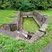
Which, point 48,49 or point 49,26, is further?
point 49,26

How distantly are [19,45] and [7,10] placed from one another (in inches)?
354

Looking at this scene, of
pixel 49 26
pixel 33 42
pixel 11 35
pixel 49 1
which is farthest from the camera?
pixel 49 1

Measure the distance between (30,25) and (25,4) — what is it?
11.8ft

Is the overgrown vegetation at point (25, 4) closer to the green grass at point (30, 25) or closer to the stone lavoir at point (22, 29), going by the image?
the stone lavoir at point (22, 29)

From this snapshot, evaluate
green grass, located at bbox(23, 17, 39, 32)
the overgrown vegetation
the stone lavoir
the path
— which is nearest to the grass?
the path

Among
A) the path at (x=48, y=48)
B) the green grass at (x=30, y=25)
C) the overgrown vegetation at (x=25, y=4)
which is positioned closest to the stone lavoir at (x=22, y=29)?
the green grass at (x=30, y=25)

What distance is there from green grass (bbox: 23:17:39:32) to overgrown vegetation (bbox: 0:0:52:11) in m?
1.46

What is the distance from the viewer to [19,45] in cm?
780

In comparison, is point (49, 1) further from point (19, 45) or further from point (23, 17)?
point (19, 45)

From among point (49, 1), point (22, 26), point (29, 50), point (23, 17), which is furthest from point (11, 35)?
point (49, 1)

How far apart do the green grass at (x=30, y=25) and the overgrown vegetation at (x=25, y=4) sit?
1456 millimetres

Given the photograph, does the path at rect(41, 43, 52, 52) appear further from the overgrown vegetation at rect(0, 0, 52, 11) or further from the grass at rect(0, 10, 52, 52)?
the overgrown vegetation at rect(0, 0, 52, 11)

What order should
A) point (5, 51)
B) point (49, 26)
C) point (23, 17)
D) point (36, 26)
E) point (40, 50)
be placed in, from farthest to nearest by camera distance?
point (23, 17) → point (36, 26) → point (49, 26) → point (40, 50) → point (5, 51)

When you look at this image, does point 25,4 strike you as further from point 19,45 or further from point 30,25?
point 19,45
